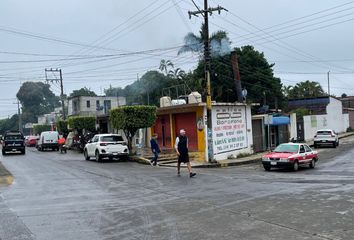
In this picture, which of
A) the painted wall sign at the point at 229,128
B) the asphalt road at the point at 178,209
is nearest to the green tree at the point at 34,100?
the painted wall sign at the point at 229,128

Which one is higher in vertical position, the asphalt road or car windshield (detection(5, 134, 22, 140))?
car windshield (detection(5, 134, 22, 140))

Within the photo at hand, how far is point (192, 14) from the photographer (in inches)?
1122

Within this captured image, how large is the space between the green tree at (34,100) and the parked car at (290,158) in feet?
354

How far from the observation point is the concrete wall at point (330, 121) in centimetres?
4837

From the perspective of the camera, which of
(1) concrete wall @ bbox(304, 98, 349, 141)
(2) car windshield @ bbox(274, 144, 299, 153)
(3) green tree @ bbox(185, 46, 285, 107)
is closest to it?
(2) car windshield @ bbox(274, 144, 299, 153)

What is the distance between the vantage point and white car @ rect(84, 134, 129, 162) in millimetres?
28141

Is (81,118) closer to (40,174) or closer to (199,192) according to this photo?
(40,174)

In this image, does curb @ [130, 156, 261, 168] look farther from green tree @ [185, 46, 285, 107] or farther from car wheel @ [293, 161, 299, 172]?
green tree @ [185, 46, 285, 107]

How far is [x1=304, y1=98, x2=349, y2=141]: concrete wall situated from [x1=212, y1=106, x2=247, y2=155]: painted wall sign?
16.9 metres

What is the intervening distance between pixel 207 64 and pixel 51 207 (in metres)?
17.0

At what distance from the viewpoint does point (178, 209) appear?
11008 millimetres

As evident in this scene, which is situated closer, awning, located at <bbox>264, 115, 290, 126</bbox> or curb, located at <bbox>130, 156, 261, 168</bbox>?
curb, located at <bbox>130, 156, 261, 168</bbox>

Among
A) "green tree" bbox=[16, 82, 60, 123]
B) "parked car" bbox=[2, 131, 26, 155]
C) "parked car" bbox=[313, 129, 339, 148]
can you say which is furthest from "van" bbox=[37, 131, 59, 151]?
"green tree" bbox=[16, 82, 60, 123]

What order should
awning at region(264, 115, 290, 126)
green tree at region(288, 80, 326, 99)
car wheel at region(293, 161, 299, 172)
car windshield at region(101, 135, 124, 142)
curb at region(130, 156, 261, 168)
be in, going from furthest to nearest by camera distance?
green tree at region(288, 80, 326, 99), awning at region(264, 115, 290, 126), car windshield at region(101, 135, 124, 142), curb at region(130, 156, 261, 168), car wheel at region(293, 161, 299, 172)
